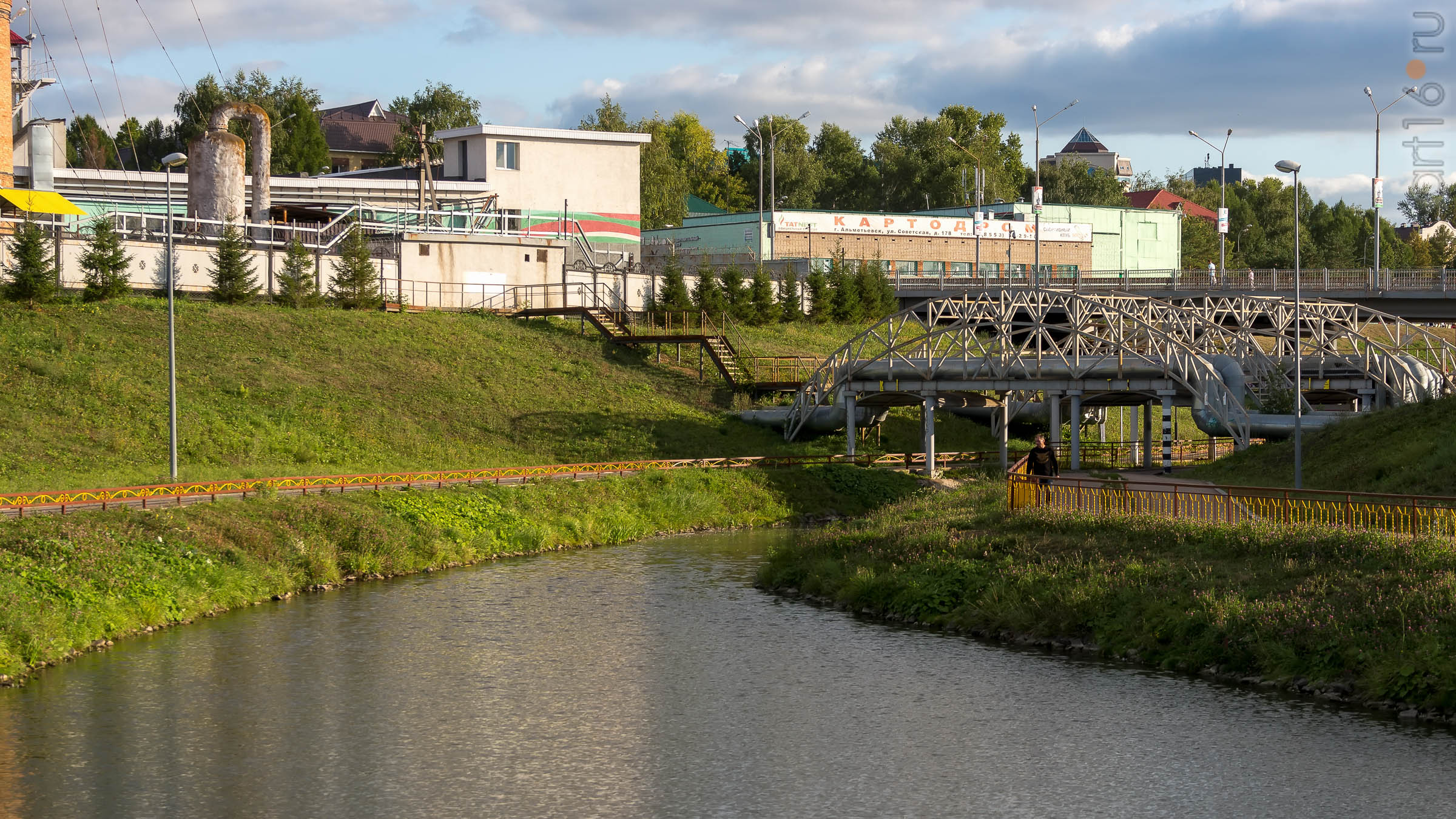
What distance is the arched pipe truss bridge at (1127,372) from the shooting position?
157 feet

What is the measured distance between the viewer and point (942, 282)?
290ft

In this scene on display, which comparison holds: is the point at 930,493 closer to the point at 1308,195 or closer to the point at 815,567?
the point at 815,567

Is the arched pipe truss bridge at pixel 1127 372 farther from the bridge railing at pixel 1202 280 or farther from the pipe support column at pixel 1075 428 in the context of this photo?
the bridge railing at pixel 1202 280

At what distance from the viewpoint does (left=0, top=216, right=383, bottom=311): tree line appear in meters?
55.1

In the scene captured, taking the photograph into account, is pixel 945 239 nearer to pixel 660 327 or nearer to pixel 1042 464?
pixel 660 327

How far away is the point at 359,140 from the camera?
133000 mm

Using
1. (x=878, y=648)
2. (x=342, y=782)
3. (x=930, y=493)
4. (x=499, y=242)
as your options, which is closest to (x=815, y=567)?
(x=878, y=648)

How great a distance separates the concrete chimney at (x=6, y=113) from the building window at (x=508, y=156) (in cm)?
2756

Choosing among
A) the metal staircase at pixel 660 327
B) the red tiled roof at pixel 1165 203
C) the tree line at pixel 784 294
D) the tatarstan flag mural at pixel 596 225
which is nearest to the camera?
the metal staircase at pixel 660 327

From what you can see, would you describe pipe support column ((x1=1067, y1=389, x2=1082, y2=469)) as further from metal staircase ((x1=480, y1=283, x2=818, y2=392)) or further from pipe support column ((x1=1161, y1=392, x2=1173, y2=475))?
metal staircase ((x1=480, y1=283, x2=818, y2=392))

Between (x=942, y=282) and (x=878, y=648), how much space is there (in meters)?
63.4

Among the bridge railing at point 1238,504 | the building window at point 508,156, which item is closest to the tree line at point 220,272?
the building window at point 508,156

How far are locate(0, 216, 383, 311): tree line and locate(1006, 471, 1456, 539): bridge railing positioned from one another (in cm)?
3457

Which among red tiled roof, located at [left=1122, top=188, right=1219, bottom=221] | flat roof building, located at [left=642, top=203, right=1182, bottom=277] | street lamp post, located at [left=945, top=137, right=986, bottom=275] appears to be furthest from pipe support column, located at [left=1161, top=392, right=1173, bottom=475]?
red tiled roof, located at [left=1122, top=188, right=1219, bottom=221]
